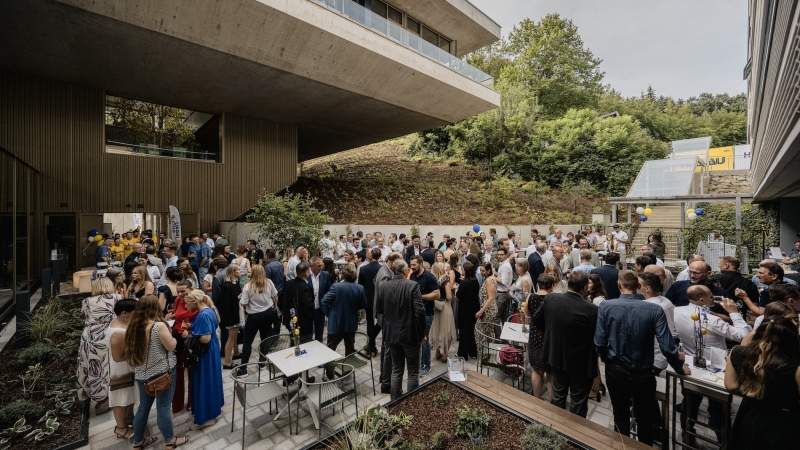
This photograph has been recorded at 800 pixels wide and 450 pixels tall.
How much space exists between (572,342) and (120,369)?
4.89 meters

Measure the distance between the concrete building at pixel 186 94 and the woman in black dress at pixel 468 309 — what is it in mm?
9894

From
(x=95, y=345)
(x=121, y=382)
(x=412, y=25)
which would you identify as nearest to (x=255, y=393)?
(x=121, y=382)

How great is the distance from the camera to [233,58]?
1076cm

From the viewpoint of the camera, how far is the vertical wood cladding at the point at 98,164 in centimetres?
1115

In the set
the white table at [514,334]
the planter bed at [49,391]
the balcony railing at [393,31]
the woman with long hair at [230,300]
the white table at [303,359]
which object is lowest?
the planter bed at [49,391]

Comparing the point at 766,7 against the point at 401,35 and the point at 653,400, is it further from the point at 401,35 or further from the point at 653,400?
the point at 401,35

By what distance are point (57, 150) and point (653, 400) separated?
17.4m

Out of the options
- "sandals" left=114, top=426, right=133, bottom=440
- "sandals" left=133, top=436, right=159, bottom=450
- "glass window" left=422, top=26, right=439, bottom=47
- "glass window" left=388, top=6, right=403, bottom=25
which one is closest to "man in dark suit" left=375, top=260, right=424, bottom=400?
"sandals" left=133, top=436, right=159, bottom=450

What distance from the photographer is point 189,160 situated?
1455 cm

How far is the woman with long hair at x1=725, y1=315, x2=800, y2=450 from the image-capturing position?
2150mm

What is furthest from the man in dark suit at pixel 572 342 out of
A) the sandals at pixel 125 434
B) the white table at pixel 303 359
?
the sandals at pixel 125 434

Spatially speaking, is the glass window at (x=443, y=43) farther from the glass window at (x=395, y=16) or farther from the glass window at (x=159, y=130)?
the glass window at (x=159, y=130)

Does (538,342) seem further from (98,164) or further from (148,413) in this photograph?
(98,164)

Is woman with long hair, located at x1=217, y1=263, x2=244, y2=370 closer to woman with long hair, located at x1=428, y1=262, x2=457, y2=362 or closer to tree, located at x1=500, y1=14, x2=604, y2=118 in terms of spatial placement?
woman with long hair, located at x1=428, y1=262, x2=457, y2=362
